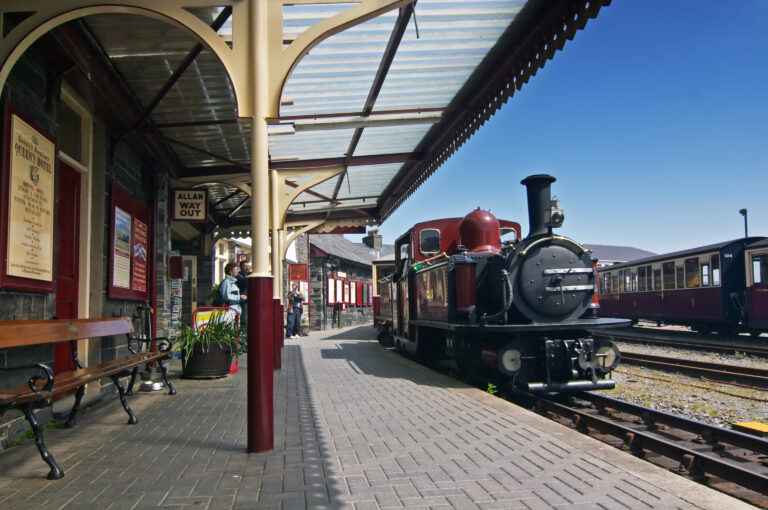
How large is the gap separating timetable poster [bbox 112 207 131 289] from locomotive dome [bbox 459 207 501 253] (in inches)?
176

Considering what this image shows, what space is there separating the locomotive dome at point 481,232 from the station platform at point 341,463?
110 inches

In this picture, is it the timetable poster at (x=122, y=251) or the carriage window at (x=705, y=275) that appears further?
the carriage window at (x=705, y=275)

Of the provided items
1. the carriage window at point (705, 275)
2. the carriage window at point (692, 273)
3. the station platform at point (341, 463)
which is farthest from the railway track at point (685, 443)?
the carriage window at point (692, 273)

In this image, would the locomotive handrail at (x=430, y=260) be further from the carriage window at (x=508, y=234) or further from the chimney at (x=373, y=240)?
the chimney at (x=373, y=240)

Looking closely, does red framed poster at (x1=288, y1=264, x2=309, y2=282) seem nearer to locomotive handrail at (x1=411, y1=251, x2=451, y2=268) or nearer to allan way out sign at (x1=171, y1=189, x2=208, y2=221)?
allan way out sign at (x1=171, y1=189, x2=208, y2=221)

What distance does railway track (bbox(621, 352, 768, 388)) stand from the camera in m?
8.56

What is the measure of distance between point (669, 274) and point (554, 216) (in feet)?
42.2

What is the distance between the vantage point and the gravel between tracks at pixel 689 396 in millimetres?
6387

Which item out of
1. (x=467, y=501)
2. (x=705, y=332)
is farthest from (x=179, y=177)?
(x=705, y=332)

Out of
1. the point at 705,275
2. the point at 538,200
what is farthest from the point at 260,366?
the point at 705,275

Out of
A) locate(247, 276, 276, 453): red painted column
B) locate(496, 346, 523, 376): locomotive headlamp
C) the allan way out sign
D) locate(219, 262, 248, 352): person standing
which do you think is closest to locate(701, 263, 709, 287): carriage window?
locate(496, 346, 523, 376): locomotive headlamp

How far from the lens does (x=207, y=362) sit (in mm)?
7926

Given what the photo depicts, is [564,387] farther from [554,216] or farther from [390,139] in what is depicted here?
[390,139]

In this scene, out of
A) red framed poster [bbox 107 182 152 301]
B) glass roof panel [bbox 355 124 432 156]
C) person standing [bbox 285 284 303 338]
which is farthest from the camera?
person standing [bbox 285 284 303 338]
